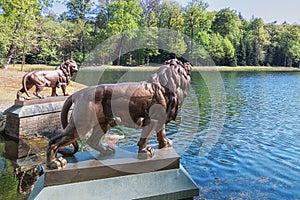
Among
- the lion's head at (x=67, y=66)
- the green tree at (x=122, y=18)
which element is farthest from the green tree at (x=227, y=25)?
the lion's head at (x=67, y=66)

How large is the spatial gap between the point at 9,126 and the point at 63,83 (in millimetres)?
1852

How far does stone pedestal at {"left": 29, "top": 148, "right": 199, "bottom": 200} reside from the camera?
285cm

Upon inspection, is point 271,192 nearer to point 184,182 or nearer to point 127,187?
point 184,182

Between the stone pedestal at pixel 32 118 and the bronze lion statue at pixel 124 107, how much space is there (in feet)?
15.0

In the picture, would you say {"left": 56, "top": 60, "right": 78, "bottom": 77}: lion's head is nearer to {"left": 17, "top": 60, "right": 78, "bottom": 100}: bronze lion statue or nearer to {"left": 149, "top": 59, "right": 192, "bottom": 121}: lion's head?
{"left": 17, "top": 60, "right": 78, "bottom": 100}: bronze lion statue

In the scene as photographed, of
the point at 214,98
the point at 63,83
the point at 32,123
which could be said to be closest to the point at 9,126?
the point at 32,123

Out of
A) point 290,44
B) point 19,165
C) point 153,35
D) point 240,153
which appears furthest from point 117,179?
point 290,44

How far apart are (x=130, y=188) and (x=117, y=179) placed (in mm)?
176

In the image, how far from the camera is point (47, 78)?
7711mm

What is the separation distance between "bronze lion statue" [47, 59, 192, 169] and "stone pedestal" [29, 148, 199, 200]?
0.12 metres

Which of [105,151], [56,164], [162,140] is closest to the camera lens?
[56,164]

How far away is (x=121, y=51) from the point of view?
125 ft

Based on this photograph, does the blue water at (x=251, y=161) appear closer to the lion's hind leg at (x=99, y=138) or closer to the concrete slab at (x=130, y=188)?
the concrete slab at (x=130, y=188)

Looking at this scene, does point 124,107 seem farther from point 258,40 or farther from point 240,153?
point 258,40
